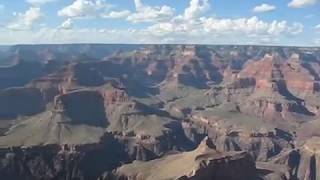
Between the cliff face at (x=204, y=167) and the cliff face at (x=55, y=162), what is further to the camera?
the cliff face at (x=55, y=162)

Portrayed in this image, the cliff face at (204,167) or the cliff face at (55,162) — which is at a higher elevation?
the cliff face at (204,167)

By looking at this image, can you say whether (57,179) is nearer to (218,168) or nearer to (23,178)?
(23,178)

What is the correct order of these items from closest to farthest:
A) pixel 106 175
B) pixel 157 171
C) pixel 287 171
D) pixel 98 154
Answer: pixel 157 171 → pixel 106 175 → pixel 287 171 → pixel 98 154

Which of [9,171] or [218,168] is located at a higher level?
[218,168]

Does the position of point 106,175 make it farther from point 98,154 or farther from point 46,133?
point 46,133

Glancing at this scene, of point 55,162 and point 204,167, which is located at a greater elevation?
point 204,167

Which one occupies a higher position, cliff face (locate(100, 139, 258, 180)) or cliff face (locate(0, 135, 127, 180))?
cliff face (locate(100, 139, 258, 180))

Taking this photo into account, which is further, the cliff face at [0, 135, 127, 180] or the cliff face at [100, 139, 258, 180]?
the cliff face at [0, 135, 127, 180]

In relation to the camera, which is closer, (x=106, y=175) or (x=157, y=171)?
(x=157, y=171)

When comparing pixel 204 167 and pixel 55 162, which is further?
pixel 55 162

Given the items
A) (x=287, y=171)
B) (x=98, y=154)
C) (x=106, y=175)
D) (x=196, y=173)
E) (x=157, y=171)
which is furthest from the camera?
(x=98, y=154)

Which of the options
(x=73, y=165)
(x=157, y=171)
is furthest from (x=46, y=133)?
(x=157, y=171)
